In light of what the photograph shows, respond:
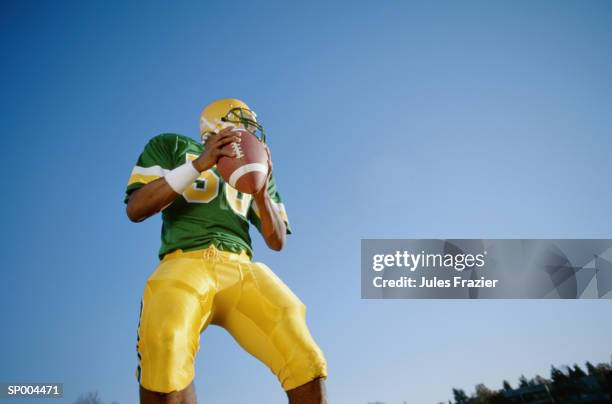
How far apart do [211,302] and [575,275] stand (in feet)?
36.9

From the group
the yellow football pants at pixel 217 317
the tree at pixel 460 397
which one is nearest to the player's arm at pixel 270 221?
the yellow football pants at pixel 217 317

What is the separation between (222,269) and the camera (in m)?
2.67

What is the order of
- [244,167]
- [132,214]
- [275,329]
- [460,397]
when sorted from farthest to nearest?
[460,397] → [132,214] → [244,167] → [275,329]

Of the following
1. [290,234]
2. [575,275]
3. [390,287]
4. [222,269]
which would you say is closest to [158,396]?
[222,269]

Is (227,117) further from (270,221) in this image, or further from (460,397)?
(460,397)

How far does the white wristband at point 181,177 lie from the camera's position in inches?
106

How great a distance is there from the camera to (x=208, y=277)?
2.59 metres

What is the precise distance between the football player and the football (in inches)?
1.8

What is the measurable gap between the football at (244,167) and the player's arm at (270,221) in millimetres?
175

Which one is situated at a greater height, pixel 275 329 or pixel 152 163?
pixel 152 163

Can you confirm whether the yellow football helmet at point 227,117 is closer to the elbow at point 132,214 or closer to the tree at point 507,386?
the elbow at point 132,214

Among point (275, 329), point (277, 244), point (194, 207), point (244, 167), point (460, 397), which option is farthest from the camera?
point (460, 397)

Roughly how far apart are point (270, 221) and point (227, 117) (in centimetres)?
73

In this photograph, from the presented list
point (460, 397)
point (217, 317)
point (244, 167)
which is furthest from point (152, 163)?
point (460, 397)
